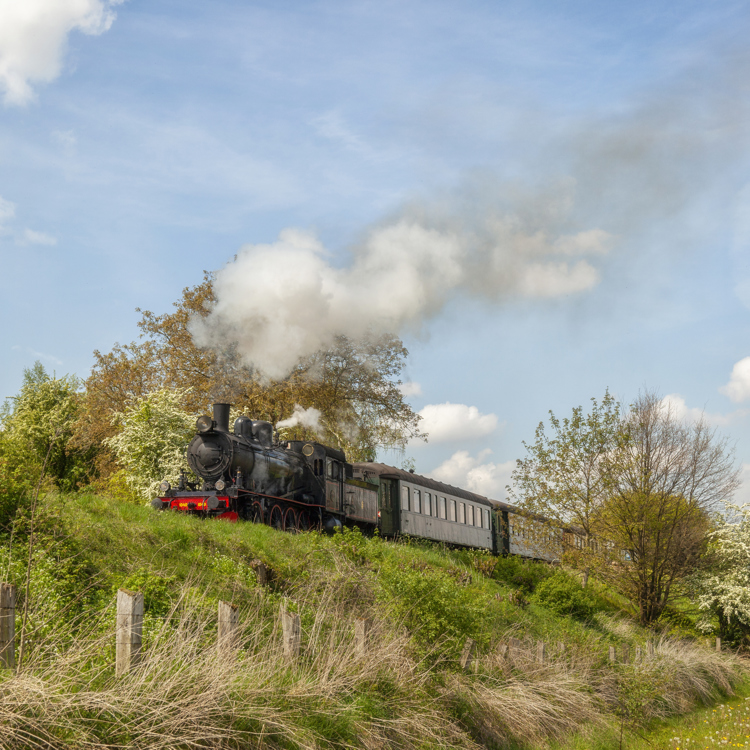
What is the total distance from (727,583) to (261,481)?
1423 cm

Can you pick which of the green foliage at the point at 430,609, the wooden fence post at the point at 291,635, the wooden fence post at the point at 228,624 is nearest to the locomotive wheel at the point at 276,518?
the green foliage at the point at 430,609

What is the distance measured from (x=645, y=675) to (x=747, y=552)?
12.5 metres

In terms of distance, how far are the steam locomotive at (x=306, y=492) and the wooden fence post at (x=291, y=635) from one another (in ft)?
26.9

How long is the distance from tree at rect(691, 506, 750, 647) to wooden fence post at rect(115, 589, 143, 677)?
66.8 ft

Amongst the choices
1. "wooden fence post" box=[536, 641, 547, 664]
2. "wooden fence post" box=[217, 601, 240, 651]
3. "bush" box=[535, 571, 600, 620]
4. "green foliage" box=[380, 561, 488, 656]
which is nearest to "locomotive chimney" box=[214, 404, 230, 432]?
"green foliage" box=[380, 561, 488, 656]

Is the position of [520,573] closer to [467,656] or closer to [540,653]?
[540,653]

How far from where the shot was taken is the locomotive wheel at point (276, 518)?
15.9m

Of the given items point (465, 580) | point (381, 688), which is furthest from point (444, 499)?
point (381, 688)

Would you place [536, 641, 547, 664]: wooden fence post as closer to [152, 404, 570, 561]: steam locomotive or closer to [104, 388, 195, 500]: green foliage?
[152, 404, 570, 561]: steam locomotive

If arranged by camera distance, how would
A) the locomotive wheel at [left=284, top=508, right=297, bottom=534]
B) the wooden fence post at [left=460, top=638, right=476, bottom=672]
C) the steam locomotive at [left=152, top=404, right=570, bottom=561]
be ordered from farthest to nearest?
1. the locomotive wheel at [left=284, top=508, right=297, bottom=534]
2. the steam locomotive at [left=152, top=404, right=570, bottom=561]
3. the wooden fence post at [left=460, top=638, right=476, bottom=672]

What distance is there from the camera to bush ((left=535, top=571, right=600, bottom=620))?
59.6 feet

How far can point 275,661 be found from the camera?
5988 millimetres

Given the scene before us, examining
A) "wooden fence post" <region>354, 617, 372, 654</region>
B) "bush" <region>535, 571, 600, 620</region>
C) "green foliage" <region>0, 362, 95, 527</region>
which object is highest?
"green foliage" <region>0, 362, 95, 527</region>

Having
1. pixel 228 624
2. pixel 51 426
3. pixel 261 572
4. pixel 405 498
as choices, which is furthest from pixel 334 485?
pixel 51 426
